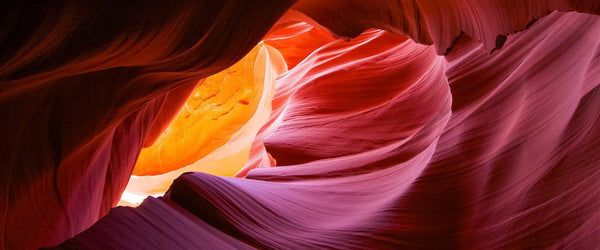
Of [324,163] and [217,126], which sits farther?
[217,126]

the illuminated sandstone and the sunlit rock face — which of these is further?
the illuminated sandstone

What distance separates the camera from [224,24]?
5.15 ft

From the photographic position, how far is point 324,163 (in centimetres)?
305

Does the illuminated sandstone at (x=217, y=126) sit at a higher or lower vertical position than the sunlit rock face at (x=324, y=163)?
lower

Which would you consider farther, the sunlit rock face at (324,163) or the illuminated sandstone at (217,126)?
the illuminated sandstone at (217,126)

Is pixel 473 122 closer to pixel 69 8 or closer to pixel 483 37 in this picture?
pixel 483 37

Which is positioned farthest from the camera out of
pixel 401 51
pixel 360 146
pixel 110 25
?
pixel 401 51

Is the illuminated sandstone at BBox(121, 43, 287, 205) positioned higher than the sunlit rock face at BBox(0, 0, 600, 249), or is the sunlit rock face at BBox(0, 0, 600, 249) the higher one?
the sunlit rock face at BBox(0, 0, 600, 249)

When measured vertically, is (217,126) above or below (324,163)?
below

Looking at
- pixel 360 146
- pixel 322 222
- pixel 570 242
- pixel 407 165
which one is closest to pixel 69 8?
pixel 322 222

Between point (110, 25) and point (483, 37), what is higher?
point (110, 25)

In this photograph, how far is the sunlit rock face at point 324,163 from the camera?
126 cm

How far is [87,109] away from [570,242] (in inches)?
66.1

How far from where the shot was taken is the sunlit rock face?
1265 mm
